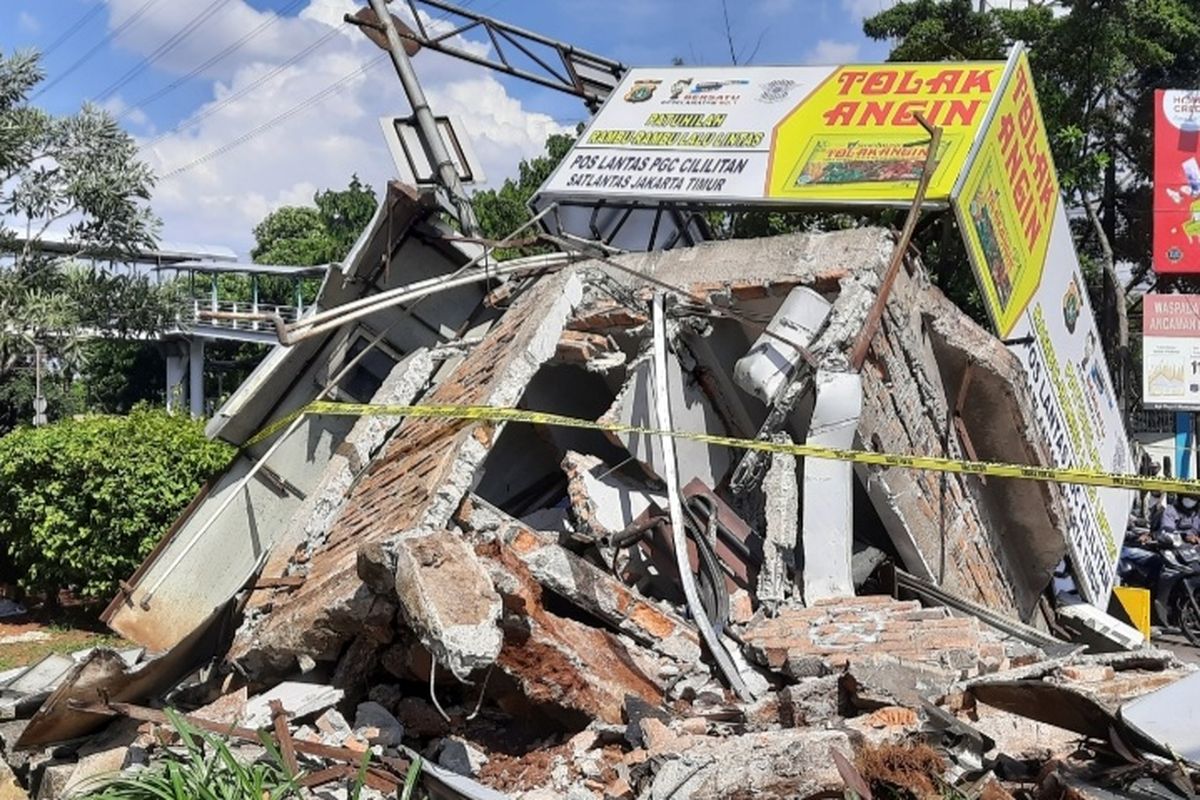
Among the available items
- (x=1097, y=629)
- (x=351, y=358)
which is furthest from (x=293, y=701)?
(x=1097, y=629)

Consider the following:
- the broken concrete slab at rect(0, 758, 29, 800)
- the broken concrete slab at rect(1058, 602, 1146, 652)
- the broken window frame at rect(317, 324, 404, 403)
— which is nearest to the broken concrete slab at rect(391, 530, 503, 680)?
the broken concrete slab at rect(0, 758, 29, 800)

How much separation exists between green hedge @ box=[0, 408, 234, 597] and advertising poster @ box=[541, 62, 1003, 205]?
169 inches

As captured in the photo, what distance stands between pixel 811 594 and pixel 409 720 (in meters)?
1.94

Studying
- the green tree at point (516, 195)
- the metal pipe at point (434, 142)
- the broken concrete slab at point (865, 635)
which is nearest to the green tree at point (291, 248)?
the green tree at point (516, 195)

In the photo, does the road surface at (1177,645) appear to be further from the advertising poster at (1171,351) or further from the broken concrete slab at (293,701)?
the advertising poster at (1171,351)

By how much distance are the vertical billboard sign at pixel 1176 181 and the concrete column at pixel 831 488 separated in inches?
551

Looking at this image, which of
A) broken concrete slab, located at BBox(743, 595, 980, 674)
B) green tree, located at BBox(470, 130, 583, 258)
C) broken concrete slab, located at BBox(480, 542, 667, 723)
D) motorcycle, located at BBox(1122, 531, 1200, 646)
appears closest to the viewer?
broken concrete slab, located at BBox(480, 542, 667, 723)

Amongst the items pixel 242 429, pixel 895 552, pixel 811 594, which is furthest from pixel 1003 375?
pixel 242 429

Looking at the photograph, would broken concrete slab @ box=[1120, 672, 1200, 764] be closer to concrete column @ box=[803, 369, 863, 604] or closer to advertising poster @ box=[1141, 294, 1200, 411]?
concrete column @ box=[803, 369, 863, 604]

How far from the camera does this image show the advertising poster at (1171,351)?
58.9 feet

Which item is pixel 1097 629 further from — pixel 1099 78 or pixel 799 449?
pixel 1099 78

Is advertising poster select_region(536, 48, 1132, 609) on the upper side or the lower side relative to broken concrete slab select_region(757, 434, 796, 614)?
upper

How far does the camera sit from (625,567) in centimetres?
572

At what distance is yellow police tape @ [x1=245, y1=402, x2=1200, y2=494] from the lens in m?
4.27
